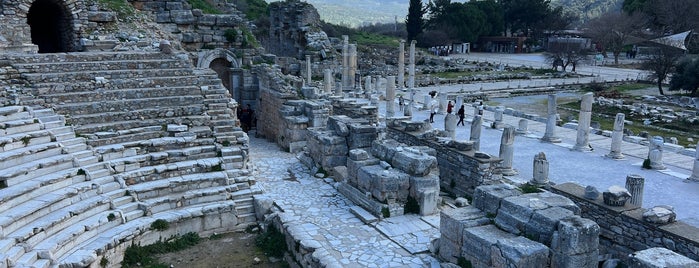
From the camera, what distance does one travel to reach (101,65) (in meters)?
14.6

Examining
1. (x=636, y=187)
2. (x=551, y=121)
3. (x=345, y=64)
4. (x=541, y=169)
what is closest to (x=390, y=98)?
(x=345, y=64)

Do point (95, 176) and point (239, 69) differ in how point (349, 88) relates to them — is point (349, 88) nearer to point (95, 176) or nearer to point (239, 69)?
point (239, 69)

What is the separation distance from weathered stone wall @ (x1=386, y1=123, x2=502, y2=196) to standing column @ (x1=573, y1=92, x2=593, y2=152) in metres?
6.31

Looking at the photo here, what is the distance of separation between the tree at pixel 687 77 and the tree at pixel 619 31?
2181cm

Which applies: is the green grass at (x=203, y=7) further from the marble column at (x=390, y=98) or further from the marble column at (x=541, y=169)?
the marble column at (x=541, y=169)

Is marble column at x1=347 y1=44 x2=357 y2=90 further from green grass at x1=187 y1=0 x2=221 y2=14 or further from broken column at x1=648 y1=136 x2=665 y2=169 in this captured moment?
broken column at x1=648 y1=136 x2=665 y2=169

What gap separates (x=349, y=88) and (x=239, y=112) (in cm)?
1116

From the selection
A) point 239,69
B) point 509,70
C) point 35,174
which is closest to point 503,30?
point 509,70

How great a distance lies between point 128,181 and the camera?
11.6 metres

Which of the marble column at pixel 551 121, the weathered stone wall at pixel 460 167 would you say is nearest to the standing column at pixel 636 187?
the weathered stone wall at pixel 460 167

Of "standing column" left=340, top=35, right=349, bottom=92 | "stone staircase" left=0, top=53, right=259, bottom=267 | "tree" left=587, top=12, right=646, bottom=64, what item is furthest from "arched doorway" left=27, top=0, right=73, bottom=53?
"tree" left=587, top=12, right=646, bottom=64

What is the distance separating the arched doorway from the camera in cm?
1805

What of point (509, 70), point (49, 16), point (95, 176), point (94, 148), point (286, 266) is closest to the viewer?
point (286, 266)

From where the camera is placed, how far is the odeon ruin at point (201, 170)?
8.42 metres
